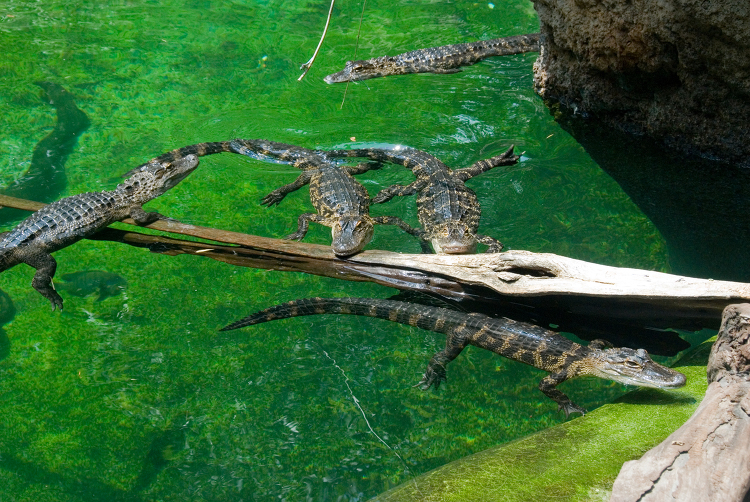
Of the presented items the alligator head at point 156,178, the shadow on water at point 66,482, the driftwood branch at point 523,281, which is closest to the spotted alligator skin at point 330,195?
the driftwood branch at point 523,281

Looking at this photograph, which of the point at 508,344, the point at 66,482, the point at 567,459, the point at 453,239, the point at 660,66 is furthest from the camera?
the point at 660,66

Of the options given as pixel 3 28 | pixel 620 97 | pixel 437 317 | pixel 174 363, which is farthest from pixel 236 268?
pixel 3 28

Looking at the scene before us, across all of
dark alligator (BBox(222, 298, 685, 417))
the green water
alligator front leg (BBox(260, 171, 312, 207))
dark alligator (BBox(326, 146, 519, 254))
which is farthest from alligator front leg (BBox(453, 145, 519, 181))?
dark alligator (BBox(222, 298, 685, 417))

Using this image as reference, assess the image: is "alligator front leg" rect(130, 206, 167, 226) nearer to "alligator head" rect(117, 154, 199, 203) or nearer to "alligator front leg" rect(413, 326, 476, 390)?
"alligator head" rect(117, 154, 199, 203)

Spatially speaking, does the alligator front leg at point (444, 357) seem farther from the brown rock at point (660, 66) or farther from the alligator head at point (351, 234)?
the brown rock at point (660, 66)

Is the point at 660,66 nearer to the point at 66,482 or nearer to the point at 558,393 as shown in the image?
the point at 558,393

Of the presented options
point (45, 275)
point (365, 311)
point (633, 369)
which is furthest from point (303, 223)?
point (633, 369)
